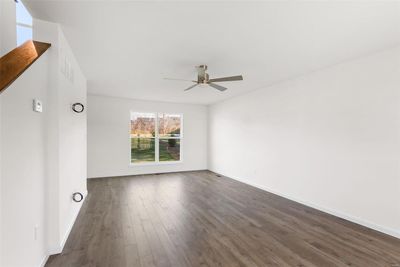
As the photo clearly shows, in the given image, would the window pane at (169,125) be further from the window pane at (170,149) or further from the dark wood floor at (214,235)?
the dark wood floor at (214,235)

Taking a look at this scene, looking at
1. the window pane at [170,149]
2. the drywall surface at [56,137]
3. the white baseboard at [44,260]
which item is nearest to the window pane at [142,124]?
the window pane at [170,149]

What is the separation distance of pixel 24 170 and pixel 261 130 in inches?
174

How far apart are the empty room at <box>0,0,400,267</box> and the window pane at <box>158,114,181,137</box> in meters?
2.14

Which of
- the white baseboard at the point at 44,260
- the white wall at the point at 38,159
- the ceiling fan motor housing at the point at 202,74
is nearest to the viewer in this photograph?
the white wall at the point at 38,159

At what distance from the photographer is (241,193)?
4406mm

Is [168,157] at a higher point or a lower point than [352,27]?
lower

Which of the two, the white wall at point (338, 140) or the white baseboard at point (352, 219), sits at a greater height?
the white wall at point (338, 140)

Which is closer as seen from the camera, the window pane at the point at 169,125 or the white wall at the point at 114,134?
the white wall at the point at 114,134

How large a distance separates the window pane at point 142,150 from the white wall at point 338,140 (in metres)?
3.46

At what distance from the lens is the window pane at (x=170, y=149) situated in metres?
6.79

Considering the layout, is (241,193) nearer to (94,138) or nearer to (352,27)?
(352,27)

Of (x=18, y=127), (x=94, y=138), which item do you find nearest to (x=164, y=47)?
(x=18, y=127)

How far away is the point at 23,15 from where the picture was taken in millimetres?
2029

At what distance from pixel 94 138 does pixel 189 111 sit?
3.21 m
